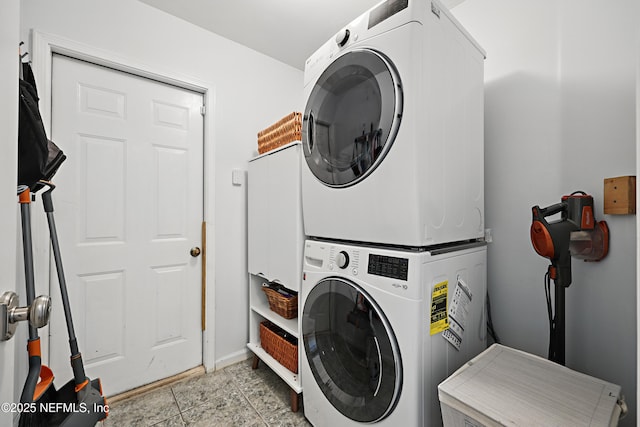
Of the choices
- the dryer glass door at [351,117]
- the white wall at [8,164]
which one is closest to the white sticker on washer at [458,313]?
the dryer glass door at [351,117]

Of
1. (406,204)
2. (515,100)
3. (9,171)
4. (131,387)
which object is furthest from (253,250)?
(515,100)

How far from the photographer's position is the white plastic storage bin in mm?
786

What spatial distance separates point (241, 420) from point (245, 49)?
2.56 metres

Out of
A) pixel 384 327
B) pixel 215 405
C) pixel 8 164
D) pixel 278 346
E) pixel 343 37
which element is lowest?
pixel 215 405

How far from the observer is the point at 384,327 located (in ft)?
3.57

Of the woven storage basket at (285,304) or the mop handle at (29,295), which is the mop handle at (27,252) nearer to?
the mop handle at (29,295)

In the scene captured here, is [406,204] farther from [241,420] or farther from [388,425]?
[241,420]

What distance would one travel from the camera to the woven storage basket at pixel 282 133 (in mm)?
1637

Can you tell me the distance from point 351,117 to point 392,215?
1.55 ft

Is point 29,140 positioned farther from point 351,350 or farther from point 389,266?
point 351,350

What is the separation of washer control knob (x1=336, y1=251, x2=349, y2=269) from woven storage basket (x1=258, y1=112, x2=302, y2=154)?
0.74 metres

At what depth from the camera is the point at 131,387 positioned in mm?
1813

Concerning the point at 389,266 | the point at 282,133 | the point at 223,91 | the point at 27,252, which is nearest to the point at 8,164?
the point at 27,252

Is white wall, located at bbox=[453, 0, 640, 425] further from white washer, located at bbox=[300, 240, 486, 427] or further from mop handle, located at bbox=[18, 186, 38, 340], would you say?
mop handle, located at bbox=[18, 186, 38, 340]
